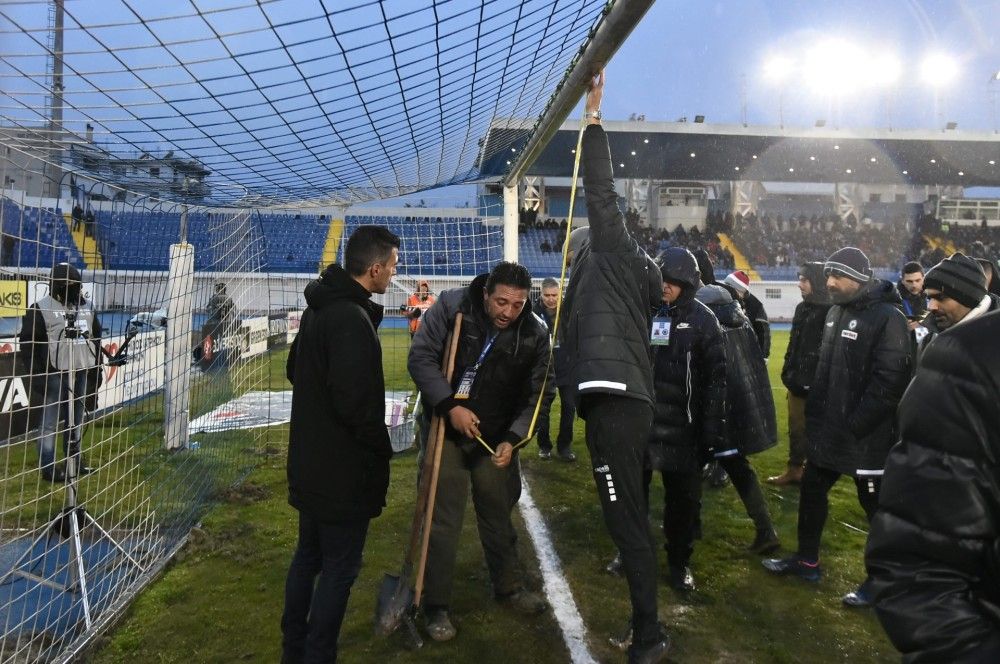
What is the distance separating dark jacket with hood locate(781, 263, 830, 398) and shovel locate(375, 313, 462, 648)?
304 cm

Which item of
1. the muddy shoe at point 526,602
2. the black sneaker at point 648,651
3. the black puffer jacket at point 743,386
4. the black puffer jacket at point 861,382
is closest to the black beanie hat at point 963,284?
the black puffer jacket at point 861,382

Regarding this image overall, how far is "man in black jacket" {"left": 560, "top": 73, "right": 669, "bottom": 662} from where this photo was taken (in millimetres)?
2678

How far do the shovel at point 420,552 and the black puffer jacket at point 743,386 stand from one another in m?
1.74

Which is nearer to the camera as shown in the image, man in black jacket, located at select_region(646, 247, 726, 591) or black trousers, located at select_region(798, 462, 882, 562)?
man in black jacket, located at select_region(646, 247, 726, 591)

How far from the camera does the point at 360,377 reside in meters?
2.39

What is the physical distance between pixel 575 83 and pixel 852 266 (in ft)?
6.00

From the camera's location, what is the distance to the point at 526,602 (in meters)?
3.21

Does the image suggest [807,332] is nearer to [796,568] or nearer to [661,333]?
[796,568]

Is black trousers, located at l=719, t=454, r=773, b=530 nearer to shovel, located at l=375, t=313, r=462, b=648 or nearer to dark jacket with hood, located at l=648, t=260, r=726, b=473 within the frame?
dark jacket with hood, located at l=648, t=260, r=726, b=473

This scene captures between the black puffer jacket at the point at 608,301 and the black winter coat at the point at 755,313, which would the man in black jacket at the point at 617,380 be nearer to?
the black puffer jacket at the point at 608,301

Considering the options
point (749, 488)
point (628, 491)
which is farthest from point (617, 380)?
point (749, 488)

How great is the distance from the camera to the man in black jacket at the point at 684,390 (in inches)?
131

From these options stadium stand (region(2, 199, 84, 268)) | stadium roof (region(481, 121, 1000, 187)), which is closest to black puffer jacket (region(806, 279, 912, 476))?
stadium stand (region(2, 199, 84, 268))

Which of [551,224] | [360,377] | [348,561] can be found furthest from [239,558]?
[551,224]
